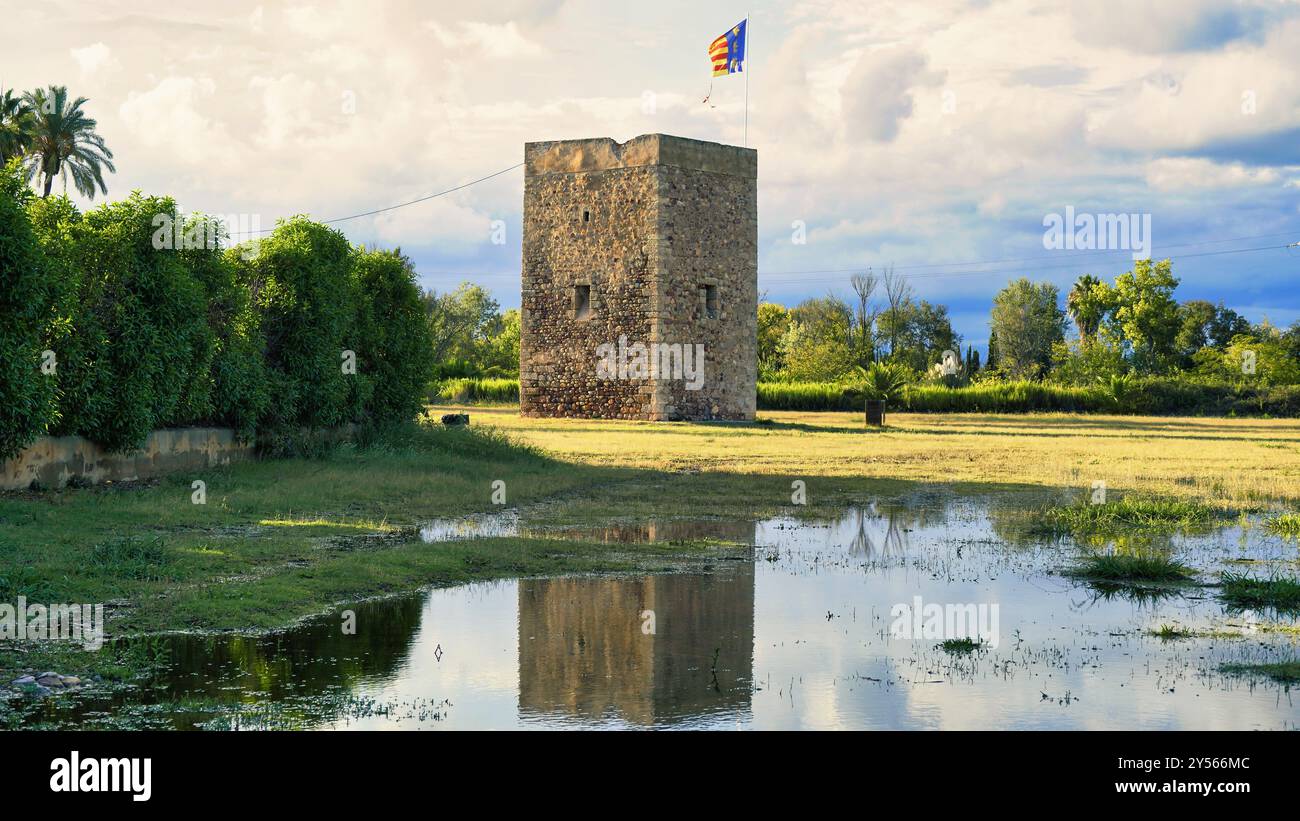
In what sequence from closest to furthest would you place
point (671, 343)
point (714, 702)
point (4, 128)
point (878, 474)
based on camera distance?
point (714, 702)
point (878, 474)
point (671, 343)
point (4, 128)

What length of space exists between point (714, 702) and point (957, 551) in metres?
6.57

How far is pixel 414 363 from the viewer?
77.7ft

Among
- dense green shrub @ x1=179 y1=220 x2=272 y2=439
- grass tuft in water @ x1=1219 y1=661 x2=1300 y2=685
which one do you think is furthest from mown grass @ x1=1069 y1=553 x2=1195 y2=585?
dense green shrub @ x1=179 y1=220 x2=272 y2=439

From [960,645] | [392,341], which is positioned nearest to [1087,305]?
[392,341]

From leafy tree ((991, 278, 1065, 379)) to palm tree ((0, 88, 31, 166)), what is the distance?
65457 mm

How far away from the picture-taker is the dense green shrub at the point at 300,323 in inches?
789

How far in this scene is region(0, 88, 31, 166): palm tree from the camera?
53.2 m

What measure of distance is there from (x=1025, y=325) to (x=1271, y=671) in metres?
93.6

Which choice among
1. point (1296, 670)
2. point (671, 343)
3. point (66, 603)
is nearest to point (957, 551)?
point (1296, 670)

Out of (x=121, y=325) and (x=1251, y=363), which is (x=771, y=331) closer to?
(x=1251, y=363)

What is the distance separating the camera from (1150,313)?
252 feet

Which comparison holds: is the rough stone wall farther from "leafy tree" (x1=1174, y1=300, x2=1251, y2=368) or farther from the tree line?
"leafy tree" (x1=1174, y1=300, x2=1251, y2=368)
